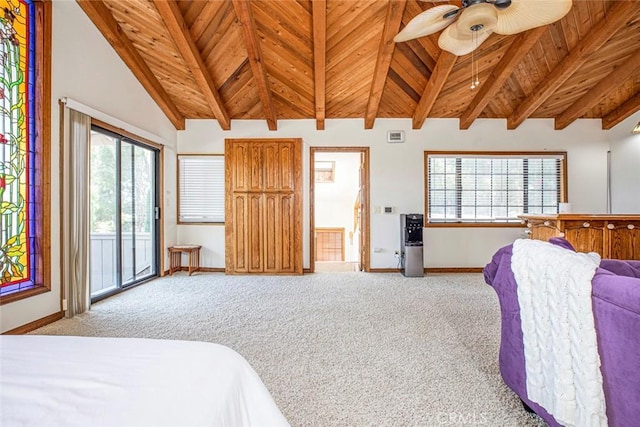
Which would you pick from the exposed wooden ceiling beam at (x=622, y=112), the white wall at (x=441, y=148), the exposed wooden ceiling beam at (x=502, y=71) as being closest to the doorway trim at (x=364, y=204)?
the white wall at (x=441, y=148)

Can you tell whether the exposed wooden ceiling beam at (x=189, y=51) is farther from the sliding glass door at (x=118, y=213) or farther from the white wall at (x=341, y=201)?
the white wall at (x=341, y=201)

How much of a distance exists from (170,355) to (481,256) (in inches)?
214

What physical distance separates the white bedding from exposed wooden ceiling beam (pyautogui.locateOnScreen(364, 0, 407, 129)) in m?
3.54

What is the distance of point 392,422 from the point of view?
1.59 meters

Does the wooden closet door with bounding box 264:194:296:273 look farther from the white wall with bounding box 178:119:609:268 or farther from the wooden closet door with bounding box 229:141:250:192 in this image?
the wooden closet door with bounding box 229:141:250:192

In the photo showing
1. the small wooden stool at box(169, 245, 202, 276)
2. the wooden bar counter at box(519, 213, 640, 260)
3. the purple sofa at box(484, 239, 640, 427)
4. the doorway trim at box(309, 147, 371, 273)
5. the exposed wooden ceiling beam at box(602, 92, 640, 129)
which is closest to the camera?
the purple sofa at box(484, 239, 640, 427)

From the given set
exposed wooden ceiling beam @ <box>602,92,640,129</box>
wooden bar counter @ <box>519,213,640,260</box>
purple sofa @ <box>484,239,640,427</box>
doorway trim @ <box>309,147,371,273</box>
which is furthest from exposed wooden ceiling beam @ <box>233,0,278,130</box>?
exposed wooden ceiling beam @ <box>602,92,640,129</box>

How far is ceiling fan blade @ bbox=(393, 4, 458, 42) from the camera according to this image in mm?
2197

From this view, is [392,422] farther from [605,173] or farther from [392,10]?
[605,173]

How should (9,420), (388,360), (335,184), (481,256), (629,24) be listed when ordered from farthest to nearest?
(335,184)
(481,256)
(629,24)
(388,360)
(9,420)

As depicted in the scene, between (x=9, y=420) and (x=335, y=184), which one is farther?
(x=335, y=184)

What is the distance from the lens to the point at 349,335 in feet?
8.74

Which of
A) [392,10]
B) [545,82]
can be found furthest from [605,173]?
[392,10]

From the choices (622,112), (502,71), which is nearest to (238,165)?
(502,71)
